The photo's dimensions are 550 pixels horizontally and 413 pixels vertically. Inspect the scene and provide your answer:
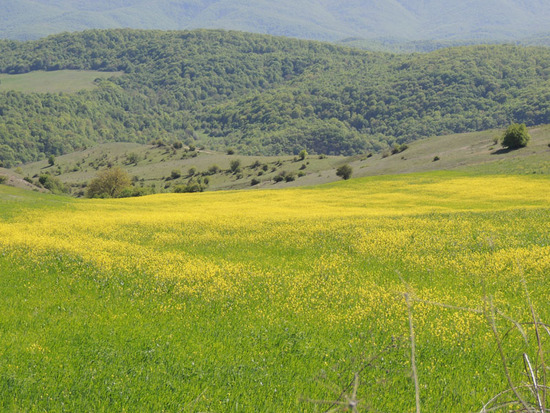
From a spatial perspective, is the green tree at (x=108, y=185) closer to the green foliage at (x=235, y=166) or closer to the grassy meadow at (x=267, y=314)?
the green foliage at (x=235, y=166)

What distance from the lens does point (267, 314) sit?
38.5 ft

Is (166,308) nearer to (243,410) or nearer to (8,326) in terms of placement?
(8,326)

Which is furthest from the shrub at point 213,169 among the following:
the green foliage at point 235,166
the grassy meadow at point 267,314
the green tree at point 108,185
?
the grassy meadow at point 267,314

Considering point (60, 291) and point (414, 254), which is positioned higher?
point (60, 291)

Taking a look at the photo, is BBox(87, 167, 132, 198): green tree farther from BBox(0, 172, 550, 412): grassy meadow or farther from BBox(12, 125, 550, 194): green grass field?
BBox(0, 172, 550, 412): grassy meadow

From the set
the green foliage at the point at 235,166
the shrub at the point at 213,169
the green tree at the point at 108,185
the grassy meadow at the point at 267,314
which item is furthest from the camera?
the shrub at the point at 213,169

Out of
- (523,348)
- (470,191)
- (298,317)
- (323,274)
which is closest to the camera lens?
(523,348)

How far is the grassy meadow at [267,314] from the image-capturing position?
7844mm

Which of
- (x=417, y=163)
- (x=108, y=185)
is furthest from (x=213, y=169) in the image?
(x=417, y=163)

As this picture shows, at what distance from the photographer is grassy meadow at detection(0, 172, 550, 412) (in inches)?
309

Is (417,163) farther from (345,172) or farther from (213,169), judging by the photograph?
(213,169)

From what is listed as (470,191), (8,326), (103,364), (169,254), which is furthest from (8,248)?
(470,191)

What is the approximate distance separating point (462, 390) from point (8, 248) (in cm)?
1718

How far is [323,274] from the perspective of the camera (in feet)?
50.2
